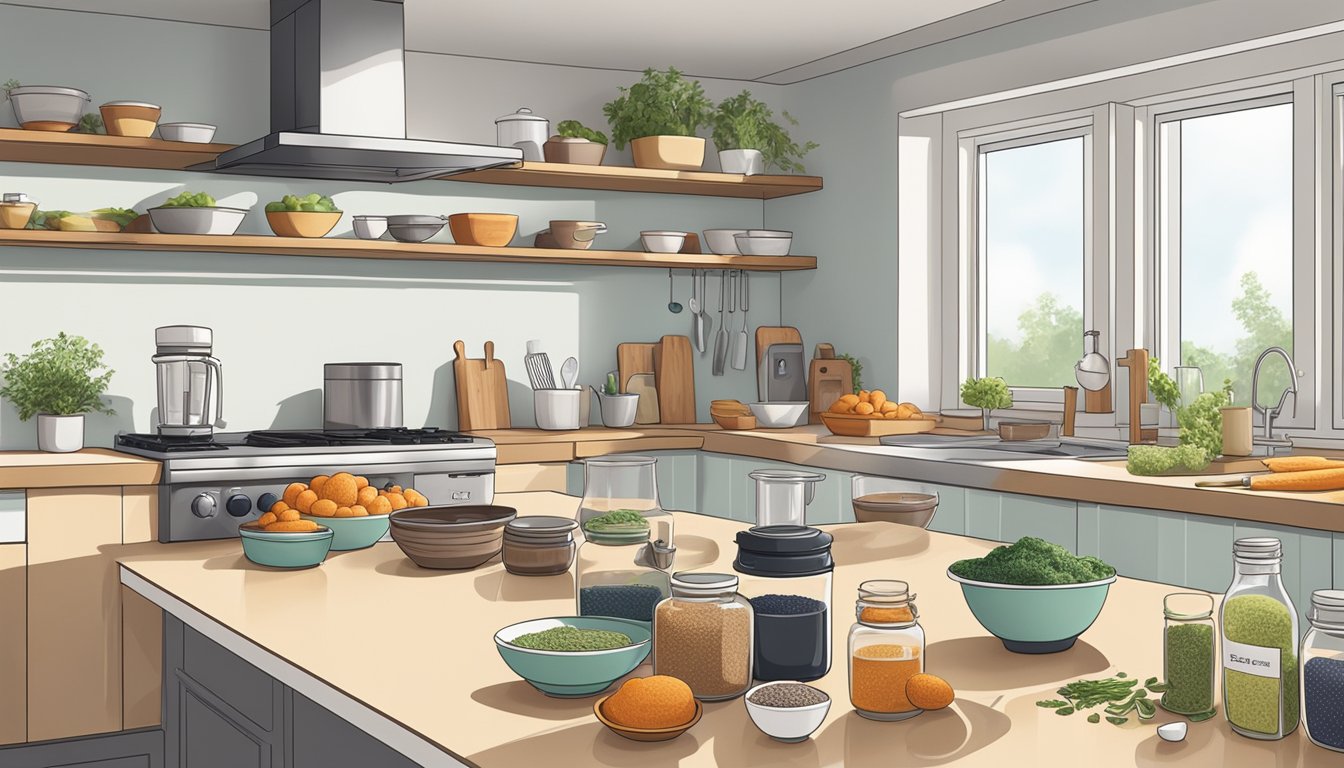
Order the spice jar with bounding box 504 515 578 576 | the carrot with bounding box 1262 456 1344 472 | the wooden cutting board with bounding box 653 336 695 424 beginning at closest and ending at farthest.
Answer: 1. the spice jar with bounding box 504 515 578 576
2. the carrot with bounding box 1262 456 1344 472
3. the wooden cutting board with bounding box 653 336 695 424

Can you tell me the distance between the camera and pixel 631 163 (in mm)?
5215

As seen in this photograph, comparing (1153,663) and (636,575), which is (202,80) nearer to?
(636,575)

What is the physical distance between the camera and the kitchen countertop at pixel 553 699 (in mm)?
1168

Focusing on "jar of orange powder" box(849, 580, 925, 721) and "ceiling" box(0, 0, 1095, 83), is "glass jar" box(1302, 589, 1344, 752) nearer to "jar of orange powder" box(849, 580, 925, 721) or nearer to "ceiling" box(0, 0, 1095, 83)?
"jar of orange powder" box(849, 580, 925, 721)

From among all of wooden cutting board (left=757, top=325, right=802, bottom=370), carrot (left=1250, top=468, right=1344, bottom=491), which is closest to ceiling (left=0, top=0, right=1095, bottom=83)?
A: wooden cutting board (left=757, top=325, right=802, bottom=370)

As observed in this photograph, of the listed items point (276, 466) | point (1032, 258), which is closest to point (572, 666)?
point (276, 466)

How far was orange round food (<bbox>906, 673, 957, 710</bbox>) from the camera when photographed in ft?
4.12

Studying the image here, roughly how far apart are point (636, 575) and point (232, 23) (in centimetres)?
346

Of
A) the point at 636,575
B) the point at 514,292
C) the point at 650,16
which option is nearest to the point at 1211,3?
the point at 650,16

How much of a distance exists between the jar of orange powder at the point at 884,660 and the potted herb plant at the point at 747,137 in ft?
12.8

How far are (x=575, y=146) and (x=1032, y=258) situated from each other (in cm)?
171

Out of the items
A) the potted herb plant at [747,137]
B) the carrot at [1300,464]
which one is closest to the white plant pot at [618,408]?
the potted herb plant at [747,137]

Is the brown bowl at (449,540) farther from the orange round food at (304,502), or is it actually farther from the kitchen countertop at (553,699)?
the orange round food at (304,502)

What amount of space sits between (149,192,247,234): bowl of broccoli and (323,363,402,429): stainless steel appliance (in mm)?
656
